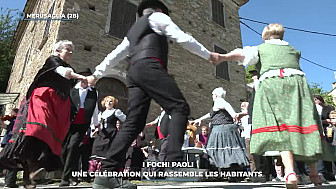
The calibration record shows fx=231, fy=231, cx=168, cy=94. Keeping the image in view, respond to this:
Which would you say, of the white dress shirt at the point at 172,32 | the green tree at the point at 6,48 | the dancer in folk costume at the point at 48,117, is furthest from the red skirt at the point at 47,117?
the green tree at the point at 6,48

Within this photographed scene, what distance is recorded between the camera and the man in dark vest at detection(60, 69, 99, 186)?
10.9 ft

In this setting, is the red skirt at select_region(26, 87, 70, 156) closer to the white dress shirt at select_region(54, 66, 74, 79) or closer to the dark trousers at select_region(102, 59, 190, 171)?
the white dress shirt at select_region(54, 66, 74, 79)

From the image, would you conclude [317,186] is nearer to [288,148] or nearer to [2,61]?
[288,148]

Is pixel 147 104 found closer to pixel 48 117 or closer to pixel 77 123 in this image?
pixel 48 117

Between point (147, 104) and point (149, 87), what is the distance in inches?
7.4

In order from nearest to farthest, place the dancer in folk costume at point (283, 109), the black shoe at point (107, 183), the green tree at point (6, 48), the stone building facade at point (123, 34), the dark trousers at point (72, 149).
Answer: the black shoe at point (107, 183)
the dancer in folk costume at point (283, 109)
the dark trousers at point (72, 149)
the stone building facade at point (123, 34)
the green tree at point (6, 48)

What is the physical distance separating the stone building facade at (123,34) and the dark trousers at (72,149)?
3403mm

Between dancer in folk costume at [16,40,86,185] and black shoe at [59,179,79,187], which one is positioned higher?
dancer in folk costume at [16,40,86,185]

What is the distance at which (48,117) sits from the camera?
2.37m

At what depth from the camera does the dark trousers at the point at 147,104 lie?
5.80 ft

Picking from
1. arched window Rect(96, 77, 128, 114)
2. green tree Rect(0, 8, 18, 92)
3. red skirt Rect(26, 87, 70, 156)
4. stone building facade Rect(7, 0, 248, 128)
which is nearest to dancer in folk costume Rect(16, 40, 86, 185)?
red skirt Rect(26, 87, 70, 156)

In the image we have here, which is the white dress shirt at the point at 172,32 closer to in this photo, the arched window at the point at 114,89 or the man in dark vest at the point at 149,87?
the man in dark vest at the point at 149,87

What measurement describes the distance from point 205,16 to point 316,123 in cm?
1041

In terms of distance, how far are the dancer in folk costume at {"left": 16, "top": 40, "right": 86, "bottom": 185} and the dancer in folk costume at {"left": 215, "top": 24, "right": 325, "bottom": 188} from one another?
1.71m
